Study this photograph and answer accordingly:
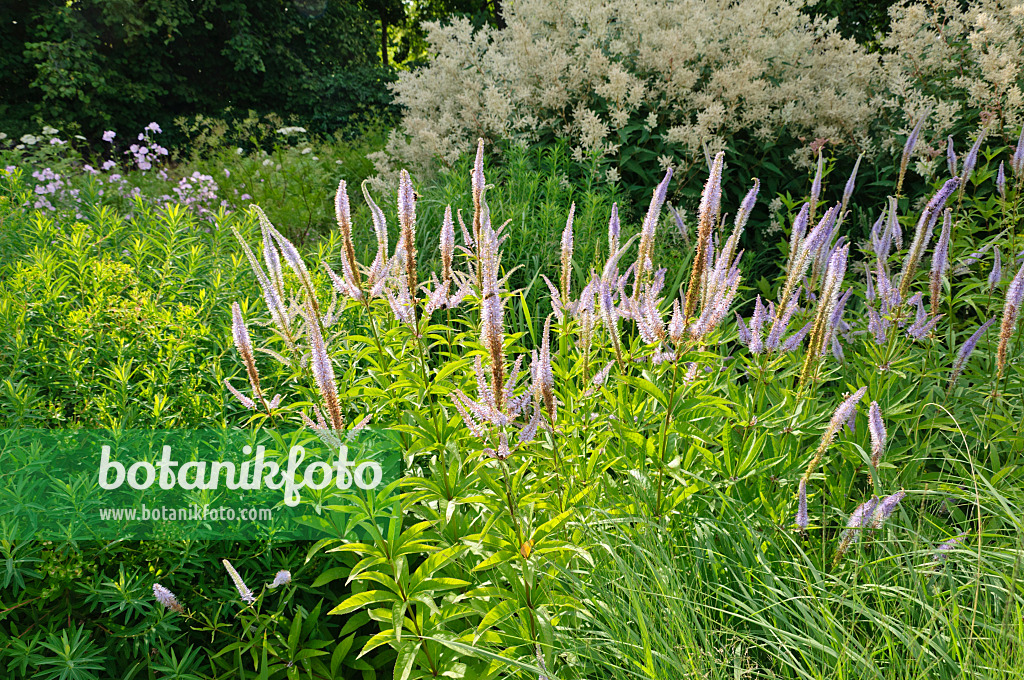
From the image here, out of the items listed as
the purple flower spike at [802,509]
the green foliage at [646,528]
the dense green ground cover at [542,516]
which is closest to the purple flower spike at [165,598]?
the dense green ground cover at [542,516]

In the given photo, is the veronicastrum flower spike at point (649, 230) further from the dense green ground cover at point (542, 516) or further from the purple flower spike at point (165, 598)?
the purple flower spike at point (165, 598)

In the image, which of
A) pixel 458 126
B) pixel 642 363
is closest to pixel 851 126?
pixel 458 126

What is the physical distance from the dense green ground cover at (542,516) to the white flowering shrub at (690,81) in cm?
375

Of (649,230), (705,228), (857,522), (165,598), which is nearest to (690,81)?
(649,230)

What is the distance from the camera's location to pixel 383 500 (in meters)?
2.04

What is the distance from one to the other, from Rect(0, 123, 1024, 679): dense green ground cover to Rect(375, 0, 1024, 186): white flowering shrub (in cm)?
375

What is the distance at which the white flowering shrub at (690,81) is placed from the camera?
246 inches

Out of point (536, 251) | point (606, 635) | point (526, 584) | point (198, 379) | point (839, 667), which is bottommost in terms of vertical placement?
point (839, 667)

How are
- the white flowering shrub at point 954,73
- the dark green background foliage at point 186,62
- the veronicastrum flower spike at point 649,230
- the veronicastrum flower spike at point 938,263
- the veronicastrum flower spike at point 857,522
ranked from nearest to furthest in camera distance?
the veronicastrum flower spike at point 857,522, the veronicastrum flower spike at point 649,230, the veronicastrum flower spike at point 938,263, the white flowering shrub at point 954,73, the dark green background foliage at point 186,62

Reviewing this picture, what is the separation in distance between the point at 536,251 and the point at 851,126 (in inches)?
148

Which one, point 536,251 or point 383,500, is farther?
point 536,251

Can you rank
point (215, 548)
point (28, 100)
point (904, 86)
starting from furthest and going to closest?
point (28, 100)
point (904, 86)
point (215, 548)

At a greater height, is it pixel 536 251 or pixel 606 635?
pixel 536 251

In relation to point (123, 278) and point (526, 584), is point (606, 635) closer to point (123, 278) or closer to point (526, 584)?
point (526, 584)
